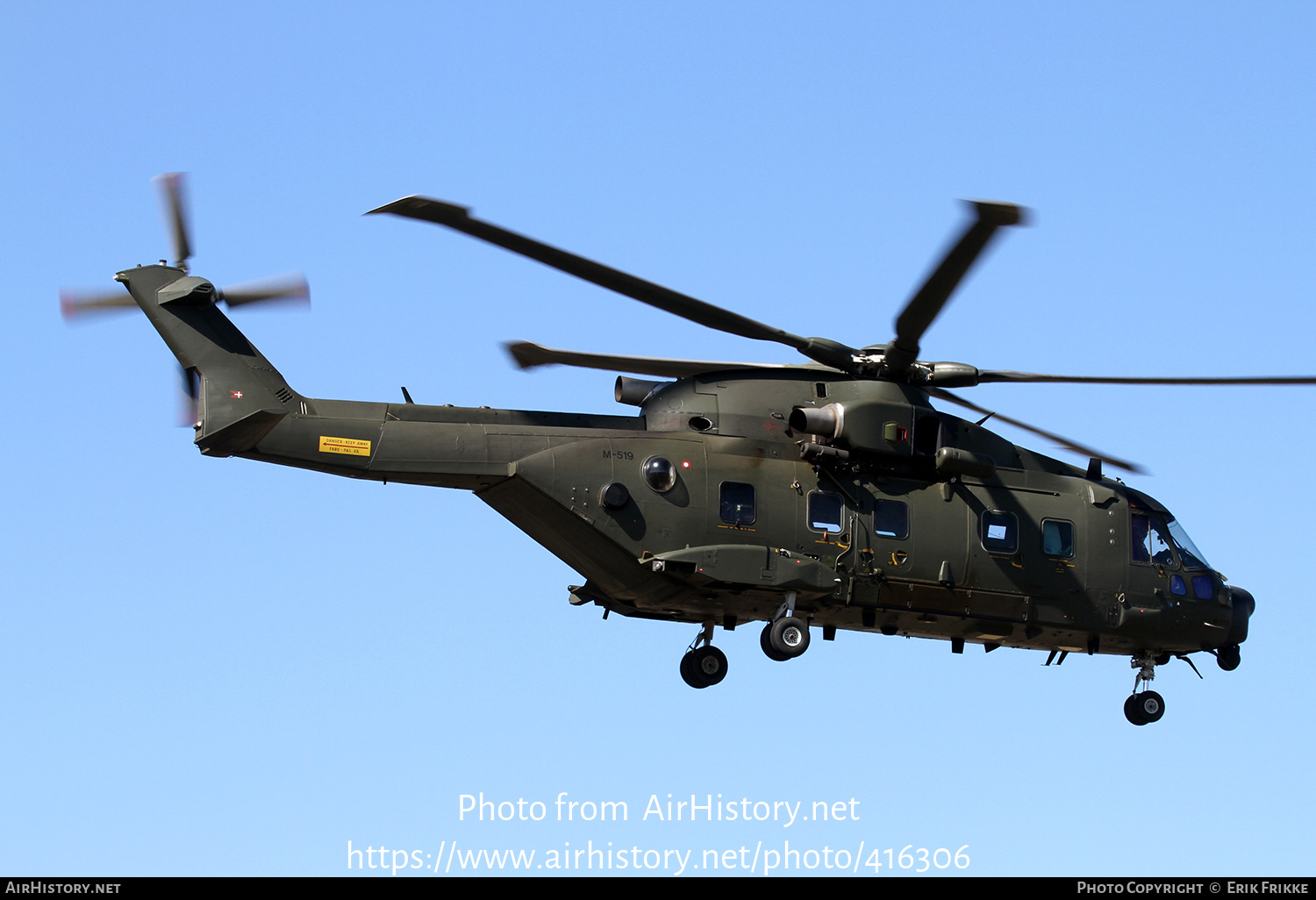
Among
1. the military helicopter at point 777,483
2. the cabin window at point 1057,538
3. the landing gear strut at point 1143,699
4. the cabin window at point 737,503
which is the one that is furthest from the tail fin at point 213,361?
the landing gear strut at point 1143,699

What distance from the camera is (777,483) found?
2552 centimetres

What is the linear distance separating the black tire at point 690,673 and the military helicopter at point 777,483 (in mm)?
42

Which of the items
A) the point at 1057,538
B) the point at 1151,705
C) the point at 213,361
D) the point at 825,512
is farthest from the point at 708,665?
the point at 213,361

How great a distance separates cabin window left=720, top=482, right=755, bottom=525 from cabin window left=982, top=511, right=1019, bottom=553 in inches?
161

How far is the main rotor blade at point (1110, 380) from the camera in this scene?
25078 mm

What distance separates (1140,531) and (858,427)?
5962 mm

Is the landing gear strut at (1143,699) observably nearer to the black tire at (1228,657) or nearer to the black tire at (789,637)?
the black tire at (1228,657)

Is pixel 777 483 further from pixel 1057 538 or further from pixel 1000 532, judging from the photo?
pixel 1057 538

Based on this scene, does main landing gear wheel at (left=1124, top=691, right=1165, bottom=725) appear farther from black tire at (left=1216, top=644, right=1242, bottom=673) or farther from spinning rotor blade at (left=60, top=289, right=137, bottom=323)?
spinning rotor blade at (left=60, top=289, right=137, bottom=323)

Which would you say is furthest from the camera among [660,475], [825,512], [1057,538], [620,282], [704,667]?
[1057,538]

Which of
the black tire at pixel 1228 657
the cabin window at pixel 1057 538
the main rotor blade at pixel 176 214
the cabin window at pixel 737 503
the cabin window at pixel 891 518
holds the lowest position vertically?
the black tire at pixel 1228 657

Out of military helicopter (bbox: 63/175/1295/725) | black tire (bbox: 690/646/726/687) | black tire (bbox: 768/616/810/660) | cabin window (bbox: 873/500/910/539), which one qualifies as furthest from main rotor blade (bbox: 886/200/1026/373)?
black tire (bbox: 690/646/726/687)

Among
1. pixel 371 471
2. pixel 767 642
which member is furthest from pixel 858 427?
pixel 371 471

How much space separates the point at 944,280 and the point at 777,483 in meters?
4.45
